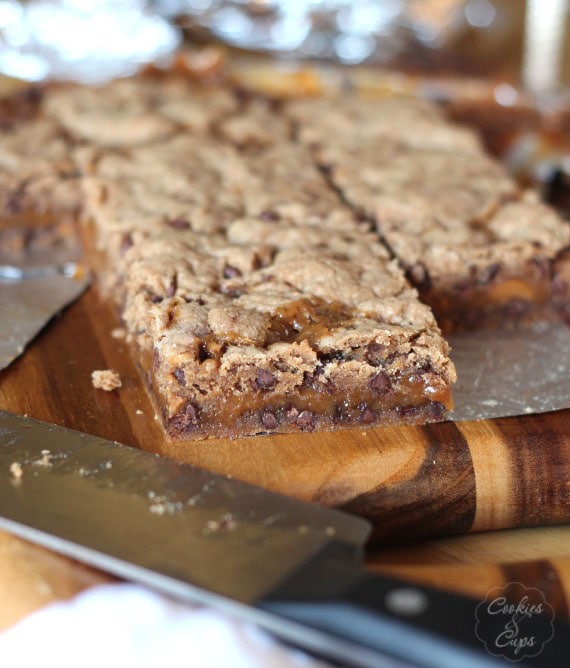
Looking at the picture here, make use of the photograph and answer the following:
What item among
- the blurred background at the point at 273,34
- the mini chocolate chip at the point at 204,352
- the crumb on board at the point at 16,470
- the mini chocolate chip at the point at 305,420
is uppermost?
A: the blurred background at the point at 273,34

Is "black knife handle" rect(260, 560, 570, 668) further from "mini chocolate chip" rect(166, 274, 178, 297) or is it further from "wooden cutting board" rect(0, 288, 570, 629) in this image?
"mini chocolate chip" rect(166, 274, 178, 297)

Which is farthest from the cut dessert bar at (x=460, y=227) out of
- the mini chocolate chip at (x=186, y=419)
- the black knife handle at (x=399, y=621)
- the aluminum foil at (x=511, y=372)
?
the black knife handle at (x=399, y=621)

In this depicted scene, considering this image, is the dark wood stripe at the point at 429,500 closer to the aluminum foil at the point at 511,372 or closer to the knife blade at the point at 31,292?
the aluminum foil at the point at 511,372

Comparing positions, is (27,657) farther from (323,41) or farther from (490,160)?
(323,41)

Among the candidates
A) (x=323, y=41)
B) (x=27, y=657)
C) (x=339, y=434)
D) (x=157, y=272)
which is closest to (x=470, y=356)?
(x=339, y=434)

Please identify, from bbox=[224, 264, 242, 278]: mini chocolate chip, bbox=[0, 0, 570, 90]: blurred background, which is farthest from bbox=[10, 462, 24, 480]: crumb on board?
bbox=[0, 0, 570, 90]: blurred background

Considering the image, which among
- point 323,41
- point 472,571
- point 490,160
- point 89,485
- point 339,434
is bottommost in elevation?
point 472,571
